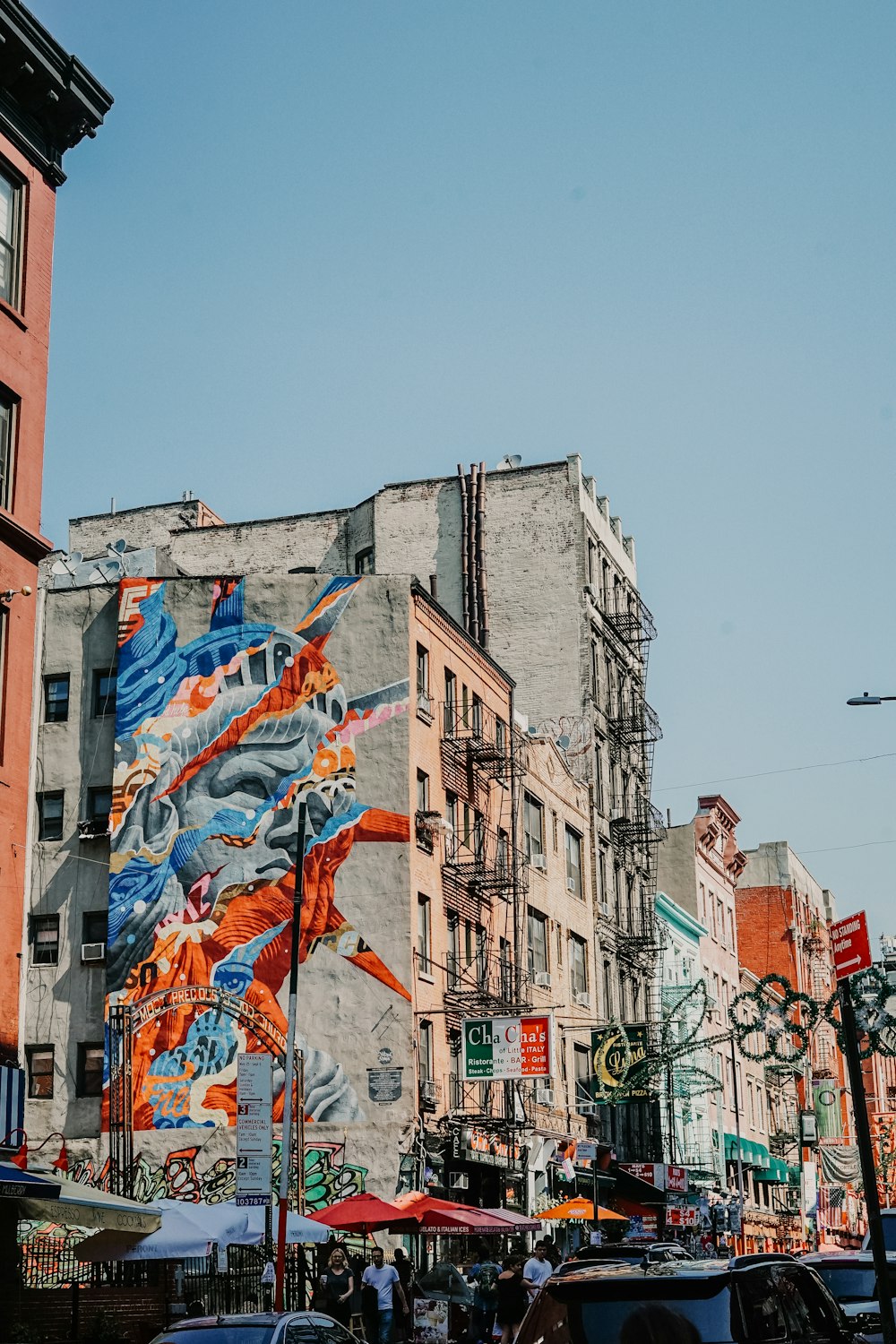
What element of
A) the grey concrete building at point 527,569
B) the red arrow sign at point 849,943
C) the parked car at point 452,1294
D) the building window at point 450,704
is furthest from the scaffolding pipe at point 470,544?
the parked car at point 452,1294

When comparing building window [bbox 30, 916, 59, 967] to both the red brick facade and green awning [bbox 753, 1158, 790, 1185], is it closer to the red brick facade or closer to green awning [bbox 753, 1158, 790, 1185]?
the red brick facade

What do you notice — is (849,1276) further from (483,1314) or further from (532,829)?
(532,829)

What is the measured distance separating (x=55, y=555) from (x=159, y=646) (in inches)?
227

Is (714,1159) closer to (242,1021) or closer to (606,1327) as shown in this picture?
(242,1021)

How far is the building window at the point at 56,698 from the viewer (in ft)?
147

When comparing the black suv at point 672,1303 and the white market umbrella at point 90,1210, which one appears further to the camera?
the white market umbrella at point 90,1210

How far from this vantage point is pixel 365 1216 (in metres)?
29.9

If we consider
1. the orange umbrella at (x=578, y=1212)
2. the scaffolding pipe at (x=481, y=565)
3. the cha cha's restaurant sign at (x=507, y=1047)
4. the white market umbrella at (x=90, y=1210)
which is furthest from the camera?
the scaffolding pipe at (x=481, y=565)

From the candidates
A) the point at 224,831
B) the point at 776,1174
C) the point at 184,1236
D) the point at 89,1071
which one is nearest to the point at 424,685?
the point at 224,831

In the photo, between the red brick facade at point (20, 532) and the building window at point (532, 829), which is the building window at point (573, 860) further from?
the red brick facade at point (20, 532)

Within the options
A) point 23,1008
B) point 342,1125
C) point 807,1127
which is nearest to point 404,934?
point 342,1125

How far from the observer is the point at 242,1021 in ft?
122

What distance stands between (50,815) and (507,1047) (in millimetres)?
13097

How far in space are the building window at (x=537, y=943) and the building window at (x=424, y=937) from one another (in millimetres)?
7823
